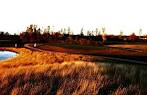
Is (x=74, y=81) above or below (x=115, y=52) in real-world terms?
above

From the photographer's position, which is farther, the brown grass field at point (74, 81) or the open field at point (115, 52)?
the open field at point (115, 52)

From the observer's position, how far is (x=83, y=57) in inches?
1220

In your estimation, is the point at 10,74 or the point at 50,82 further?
the point at 10,74

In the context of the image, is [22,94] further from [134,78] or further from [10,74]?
[134,78]

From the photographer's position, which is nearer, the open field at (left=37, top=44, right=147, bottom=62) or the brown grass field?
the brown grass field

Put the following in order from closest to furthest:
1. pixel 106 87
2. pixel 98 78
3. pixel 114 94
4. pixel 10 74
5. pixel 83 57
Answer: pixel 114 94 → pixel 106 87 → pixel 98 78 → pixel 10 74 → pixel 83 57

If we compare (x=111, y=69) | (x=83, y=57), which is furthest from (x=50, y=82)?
(x=83, y=57)

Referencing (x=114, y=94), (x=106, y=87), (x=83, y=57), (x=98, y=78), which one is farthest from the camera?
(x=83, y=57)

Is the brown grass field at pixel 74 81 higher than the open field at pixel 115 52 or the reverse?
higher

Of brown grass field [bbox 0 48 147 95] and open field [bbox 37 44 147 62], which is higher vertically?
brown grass field [bbox 0 48 147 95]

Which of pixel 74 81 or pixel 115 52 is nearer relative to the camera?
pixel 74 81

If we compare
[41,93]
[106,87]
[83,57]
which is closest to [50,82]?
[41,93]

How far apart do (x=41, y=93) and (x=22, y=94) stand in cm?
85

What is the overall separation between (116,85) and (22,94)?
4010 millimetres
